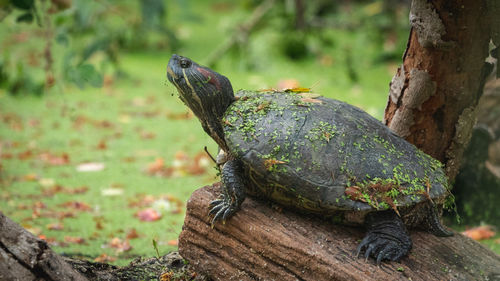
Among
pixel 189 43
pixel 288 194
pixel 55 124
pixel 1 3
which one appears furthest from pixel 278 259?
pixel 189 43

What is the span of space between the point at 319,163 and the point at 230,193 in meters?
0.37

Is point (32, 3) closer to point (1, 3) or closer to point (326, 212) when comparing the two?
point (1, 3)

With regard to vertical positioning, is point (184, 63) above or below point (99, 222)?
above

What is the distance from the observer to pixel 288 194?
1.81 metres

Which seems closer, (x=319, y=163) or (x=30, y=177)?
(x=319, y=163)

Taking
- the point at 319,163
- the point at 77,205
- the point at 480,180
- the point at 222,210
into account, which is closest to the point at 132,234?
the point at 77,205

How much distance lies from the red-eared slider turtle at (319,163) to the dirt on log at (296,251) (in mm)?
56

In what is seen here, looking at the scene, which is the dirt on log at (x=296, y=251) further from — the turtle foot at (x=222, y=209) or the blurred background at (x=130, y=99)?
the blurred background at (x=130, y=99)

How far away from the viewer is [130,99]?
539 cm

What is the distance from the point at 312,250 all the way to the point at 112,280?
827mm

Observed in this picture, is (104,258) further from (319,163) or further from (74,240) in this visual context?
(319,163)

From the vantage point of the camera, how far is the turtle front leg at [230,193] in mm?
1820

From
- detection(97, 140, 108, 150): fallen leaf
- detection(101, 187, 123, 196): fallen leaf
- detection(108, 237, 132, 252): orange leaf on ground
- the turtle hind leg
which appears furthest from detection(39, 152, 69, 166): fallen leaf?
the turtle hind leg

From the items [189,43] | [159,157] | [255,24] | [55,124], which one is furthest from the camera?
[189,43]
